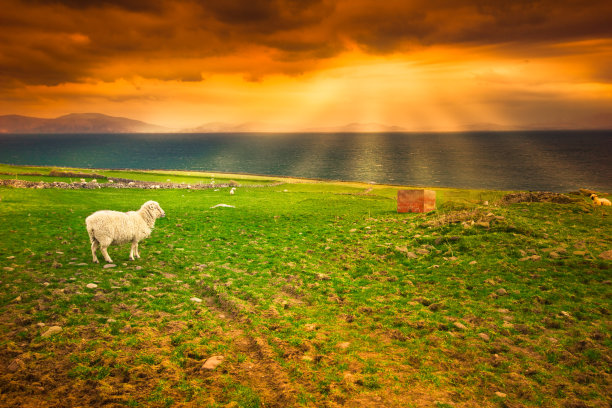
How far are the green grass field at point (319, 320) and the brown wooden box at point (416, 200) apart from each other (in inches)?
290

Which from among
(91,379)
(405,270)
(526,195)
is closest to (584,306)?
(405,270)

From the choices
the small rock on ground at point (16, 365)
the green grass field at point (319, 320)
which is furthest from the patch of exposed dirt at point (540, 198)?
the small rock on ground at point (16, 365)

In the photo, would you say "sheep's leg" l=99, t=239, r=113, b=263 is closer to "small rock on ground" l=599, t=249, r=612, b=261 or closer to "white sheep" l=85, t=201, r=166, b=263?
"white sheep" l=85, t=201, r=166, b=263

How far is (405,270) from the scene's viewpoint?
37.1 ft

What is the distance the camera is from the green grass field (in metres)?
5.09

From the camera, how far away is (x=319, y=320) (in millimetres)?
7805

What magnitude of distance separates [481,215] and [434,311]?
29.1 feet

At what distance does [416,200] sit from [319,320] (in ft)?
57.0

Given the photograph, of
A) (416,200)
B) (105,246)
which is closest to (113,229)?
(105,246)

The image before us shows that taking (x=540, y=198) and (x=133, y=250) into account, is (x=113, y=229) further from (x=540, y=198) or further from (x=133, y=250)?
(x=540, y=198)

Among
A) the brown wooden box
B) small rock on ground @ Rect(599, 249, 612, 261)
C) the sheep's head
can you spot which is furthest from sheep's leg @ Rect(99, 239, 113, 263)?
the brown wooden box

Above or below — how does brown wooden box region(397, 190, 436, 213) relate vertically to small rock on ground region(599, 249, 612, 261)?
above

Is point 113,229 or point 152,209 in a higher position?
point 152,209

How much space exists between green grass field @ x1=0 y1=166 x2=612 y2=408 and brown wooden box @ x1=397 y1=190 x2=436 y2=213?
7362mm
